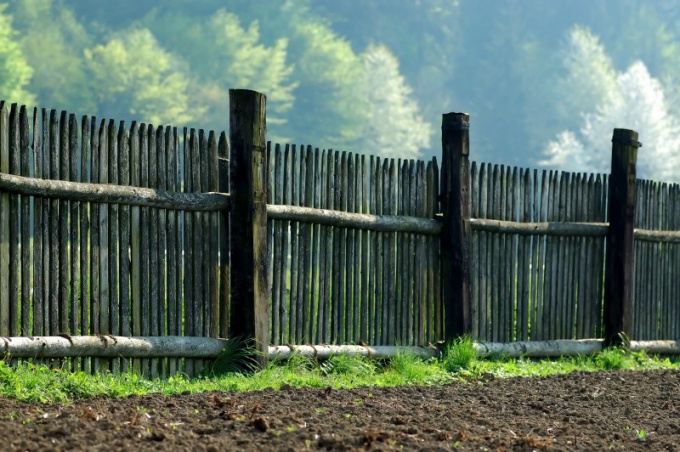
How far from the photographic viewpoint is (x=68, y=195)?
22.7 feet

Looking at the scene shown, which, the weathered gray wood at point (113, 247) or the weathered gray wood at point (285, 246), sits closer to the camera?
the weathered gray wood at point (113, 247)

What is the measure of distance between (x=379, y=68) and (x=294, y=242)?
222ft

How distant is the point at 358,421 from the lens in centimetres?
567

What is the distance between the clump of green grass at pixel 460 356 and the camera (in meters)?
9.01

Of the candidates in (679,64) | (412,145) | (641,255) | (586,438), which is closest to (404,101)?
(412,145)

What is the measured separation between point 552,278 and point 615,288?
0.83 meters

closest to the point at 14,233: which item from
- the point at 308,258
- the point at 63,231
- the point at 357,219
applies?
the point at 63,231

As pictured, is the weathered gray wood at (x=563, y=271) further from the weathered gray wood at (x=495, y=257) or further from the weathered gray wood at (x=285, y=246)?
the weathered gray wood at (x=285, y=246)

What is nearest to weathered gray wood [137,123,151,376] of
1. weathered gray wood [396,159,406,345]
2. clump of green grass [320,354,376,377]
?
clump of green grass [320,354,376,377]

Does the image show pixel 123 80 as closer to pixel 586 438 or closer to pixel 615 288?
pixel 615 288

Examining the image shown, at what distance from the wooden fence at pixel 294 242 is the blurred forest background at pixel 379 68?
41951mm

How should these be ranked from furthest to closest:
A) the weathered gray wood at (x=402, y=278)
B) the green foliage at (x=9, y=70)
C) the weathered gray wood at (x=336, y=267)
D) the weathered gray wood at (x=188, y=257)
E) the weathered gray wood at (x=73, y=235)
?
the green foliage at (x=9, y=70)
the weathered gray wood at (x=402, y=278)
the weathered gray wood at (x=336, y=267)
the weathered gray wood at (x=188, y=257)
the weathered gray wood at (x=73, y=235)

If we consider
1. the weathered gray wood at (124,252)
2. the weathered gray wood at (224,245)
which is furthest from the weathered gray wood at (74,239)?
the weathered gray wood at (224,245)

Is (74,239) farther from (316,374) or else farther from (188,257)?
(316,374)
